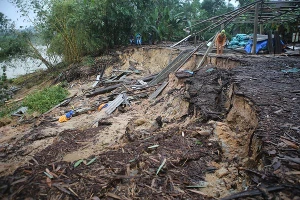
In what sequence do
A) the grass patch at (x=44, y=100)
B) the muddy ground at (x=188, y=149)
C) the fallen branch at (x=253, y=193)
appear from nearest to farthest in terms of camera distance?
the fallen branch at (x=253, y=193) < the muddy ground at (x=188, y=149) < the grass patch at (x=44, y=100)

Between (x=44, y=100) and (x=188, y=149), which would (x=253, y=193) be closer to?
(x=188, y=149)

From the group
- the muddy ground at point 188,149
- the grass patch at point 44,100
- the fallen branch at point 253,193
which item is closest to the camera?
the fallen branch at point 253,193

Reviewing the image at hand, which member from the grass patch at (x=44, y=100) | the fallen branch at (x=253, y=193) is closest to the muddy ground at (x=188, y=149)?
the fallen branch at (x=253, y=193)

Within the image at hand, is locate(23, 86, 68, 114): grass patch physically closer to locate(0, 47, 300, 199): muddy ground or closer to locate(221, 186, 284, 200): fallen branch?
locate(0, 47, 300, 199): muddy ground

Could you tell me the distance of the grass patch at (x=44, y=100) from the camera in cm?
883

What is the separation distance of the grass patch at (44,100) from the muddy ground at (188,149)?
2.11 meters

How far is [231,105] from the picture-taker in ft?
14.7

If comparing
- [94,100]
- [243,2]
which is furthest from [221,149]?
[243,2]

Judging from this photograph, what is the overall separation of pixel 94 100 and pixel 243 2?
22.1 meters

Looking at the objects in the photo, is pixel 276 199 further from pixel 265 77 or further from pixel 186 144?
pixel 265 77

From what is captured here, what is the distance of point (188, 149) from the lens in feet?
11.6

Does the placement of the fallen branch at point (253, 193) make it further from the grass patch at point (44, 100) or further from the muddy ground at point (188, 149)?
the grass patch at point (44, 100)

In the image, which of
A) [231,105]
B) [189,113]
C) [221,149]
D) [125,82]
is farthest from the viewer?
[125,82]

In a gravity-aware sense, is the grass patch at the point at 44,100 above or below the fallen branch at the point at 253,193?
below
